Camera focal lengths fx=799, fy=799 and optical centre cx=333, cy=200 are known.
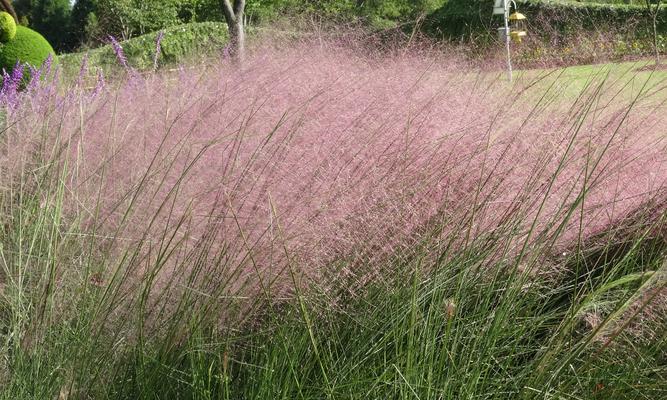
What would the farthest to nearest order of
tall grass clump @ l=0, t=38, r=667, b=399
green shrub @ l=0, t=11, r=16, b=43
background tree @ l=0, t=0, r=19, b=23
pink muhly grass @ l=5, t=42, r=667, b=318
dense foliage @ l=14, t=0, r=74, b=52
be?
dense foliage @ l=14, t=0, r=74, b=52 → background tree @ l=0, t=0, r=19, b=23 → green shrub @ l=0, t=11, r=16, b=43 → pink muhly grass @ l=5, t=42, r=667, b=318 → tall grass clump @ l=0, t=38, r=667, b=399

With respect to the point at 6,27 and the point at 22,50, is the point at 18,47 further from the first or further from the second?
the point at 6,27

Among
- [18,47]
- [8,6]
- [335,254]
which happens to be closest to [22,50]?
[18,47]

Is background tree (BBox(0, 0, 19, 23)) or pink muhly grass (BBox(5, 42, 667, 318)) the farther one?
background tree (BBox(0, 0, 19, 23))

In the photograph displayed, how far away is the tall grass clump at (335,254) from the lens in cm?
134

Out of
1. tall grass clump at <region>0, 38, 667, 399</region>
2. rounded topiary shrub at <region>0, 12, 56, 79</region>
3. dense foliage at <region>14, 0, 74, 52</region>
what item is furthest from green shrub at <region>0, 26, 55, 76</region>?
dense foliage at <region>14, 0, 74, 52</region>

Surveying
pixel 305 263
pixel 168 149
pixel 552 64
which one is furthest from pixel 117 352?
pixel 552 64

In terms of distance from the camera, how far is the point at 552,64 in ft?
8.74

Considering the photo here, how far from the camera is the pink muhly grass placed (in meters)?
1.53

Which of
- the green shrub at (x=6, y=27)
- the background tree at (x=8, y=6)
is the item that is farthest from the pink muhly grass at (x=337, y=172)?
the background tree at (x=8, y=6)

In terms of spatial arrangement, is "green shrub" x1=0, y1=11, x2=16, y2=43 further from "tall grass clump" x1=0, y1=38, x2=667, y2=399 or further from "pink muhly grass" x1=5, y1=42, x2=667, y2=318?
"tall grass clump" x1=0, y1=38, x2=667, y2=399

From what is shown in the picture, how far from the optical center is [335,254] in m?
1.56

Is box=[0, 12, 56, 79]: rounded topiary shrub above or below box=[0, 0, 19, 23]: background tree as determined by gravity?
below

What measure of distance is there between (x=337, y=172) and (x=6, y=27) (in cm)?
883

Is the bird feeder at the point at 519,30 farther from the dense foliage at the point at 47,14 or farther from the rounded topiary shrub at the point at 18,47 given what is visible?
the dense foliage at the point at 47,14
